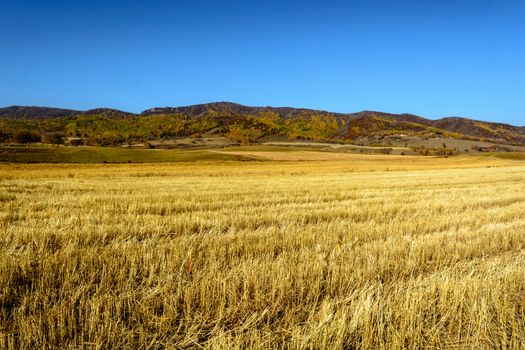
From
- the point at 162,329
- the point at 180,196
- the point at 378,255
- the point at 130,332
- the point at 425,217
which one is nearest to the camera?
the point at 130,332

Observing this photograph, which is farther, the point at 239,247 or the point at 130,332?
the point at 239,247

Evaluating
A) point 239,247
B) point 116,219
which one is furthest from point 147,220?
point 239,247

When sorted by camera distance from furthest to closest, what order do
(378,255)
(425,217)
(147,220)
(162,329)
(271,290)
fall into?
(425,217) → (147,220) → (378,255) → (271,290) → (162,329)

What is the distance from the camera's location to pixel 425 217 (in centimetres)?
966

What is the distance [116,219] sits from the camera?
8414 mm

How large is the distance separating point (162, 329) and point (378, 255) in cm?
364

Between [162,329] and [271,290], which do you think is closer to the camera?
[162,329]

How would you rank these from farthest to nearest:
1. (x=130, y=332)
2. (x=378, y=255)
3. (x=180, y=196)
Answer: (x=180, y=196)
(x=378, y=255)
(x=130, y=332)

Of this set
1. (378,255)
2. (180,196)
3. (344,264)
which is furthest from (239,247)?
(180,196)

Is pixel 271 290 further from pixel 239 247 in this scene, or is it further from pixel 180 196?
pixel 180 196

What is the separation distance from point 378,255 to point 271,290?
92.6 inches

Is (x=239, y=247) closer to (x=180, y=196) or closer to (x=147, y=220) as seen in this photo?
(x=147, y=220)

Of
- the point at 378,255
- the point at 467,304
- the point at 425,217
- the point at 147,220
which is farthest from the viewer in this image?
the point at 425,217

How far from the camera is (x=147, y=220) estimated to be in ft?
27.2
